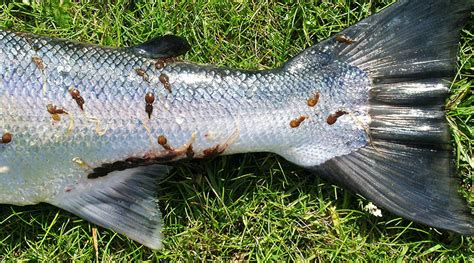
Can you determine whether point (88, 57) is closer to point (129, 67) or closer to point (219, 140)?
point (129, 67)

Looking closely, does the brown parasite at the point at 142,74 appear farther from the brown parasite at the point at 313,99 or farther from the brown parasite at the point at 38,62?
the brown parasite at the point at 313,99

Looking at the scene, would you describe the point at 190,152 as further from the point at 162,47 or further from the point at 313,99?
the point at 313,99

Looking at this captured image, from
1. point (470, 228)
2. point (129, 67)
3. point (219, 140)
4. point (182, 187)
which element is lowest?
point (470, 228)

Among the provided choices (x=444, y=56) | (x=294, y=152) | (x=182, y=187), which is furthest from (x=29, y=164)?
(x=444, y=56)

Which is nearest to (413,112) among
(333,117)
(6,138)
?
(333,117)

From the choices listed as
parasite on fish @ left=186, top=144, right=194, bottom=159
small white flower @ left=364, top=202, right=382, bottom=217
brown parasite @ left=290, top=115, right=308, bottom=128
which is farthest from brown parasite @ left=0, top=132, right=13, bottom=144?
small white flower @ left=364, top=202, right=382, bottom=217

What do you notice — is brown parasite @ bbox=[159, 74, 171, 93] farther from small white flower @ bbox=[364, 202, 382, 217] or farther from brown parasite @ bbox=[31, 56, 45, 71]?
small white flower @ bbox=[364, 202, 382, 217]

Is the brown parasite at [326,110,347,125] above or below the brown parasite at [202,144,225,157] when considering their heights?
above
